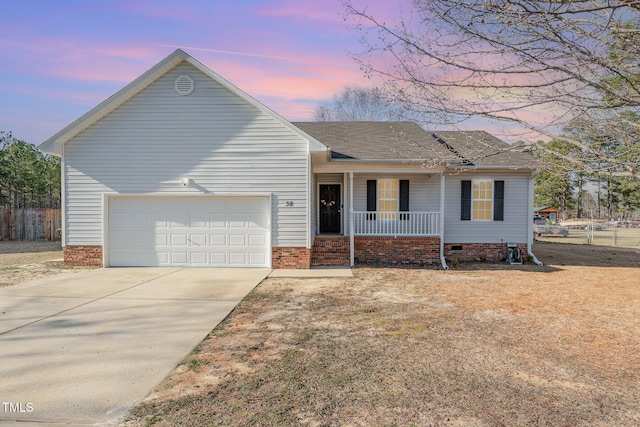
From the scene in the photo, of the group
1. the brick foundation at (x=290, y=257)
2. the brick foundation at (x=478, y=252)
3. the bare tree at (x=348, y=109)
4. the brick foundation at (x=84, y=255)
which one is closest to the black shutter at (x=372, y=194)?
the brick foundation at (x=478, y=252)

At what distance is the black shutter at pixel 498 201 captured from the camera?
1277 centimetres

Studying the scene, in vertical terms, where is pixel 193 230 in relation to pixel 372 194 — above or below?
below

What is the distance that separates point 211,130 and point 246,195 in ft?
6.93

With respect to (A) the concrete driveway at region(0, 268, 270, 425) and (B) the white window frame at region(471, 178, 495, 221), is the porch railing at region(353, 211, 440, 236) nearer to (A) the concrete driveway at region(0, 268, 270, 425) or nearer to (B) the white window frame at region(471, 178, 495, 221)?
(B) the white window frame at region(471, 178, 495, 221)

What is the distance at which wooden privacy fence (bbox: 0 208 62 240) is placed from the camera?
19047 millimetres

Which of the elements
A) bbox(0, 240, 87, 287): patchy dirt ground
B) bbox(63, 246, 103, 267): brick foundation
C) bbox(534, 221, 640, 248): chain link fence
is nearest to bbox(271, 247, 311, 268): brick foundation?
bbox(63, 246, 103, 267): brick foundation

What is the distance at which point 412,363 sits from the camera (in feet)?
13.3

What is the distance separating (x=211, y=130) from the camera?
10.5 m

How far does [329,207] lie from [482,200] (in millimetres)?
5415

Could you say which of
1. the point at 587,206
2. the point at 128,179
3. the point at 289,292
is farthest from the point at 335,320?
the point at 587,206

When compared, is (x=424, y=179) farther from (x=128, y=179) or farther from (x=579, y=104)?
(x=128, y=179)

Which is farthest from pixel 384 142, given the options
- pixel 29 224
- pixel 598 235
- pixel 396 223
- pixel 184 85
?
pixel 598 235

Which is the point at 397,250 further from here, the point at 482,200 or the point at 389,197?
the point at 482,200

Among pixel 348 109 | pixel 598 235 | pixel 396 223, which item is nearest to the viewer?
pixel 396 223
